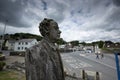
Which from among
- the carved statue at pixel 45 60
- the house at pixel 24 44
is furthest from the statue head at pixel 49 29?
the house at pixel 24 44

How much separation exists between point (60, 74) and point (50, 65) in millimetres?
247

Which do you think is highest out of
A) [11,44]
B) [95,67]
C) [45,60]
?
[11,44]

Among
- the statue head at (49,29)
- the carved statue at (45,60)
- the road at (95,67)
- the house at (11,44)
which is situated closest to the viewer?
the carved statue at (45,60)

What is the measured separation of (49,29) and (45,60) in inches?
21.3

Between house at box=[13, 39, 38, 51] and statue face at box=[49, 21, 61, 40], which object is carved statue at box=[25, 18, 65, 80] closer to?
statue face at box=[49, 21, 61, 40]

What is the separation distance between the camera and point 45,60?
5.47 ft

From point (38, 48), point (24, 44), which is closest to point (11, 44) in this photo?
point (24, 44)

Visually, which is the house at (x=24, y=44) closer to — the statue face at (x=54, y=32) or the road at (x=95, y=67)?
the road at (x=95, y=67)

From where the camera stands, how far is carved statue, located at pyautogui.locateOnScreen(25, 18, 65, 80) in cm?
162

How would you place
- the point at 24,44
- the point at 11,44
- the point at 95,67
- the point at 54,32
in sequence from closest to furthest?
the point at 54,32
the point at 95,67
the point at 24,44
the point at 11,44

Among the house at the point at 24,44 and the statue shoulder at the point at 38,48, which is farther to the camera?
the house at the point at 24,44

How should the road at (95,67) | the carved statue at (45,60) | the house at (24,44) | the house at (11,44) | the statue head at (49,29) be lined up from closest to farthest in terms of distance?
the carved statue at (45,60) → the statue head at (49,29) → the road at (95,67) → the house at (24,44) → the house at (11,44)

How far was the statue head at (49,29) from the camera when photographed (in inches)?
73.8

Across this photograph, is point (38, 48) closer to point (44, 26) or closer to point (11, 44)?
point (44, 26)
